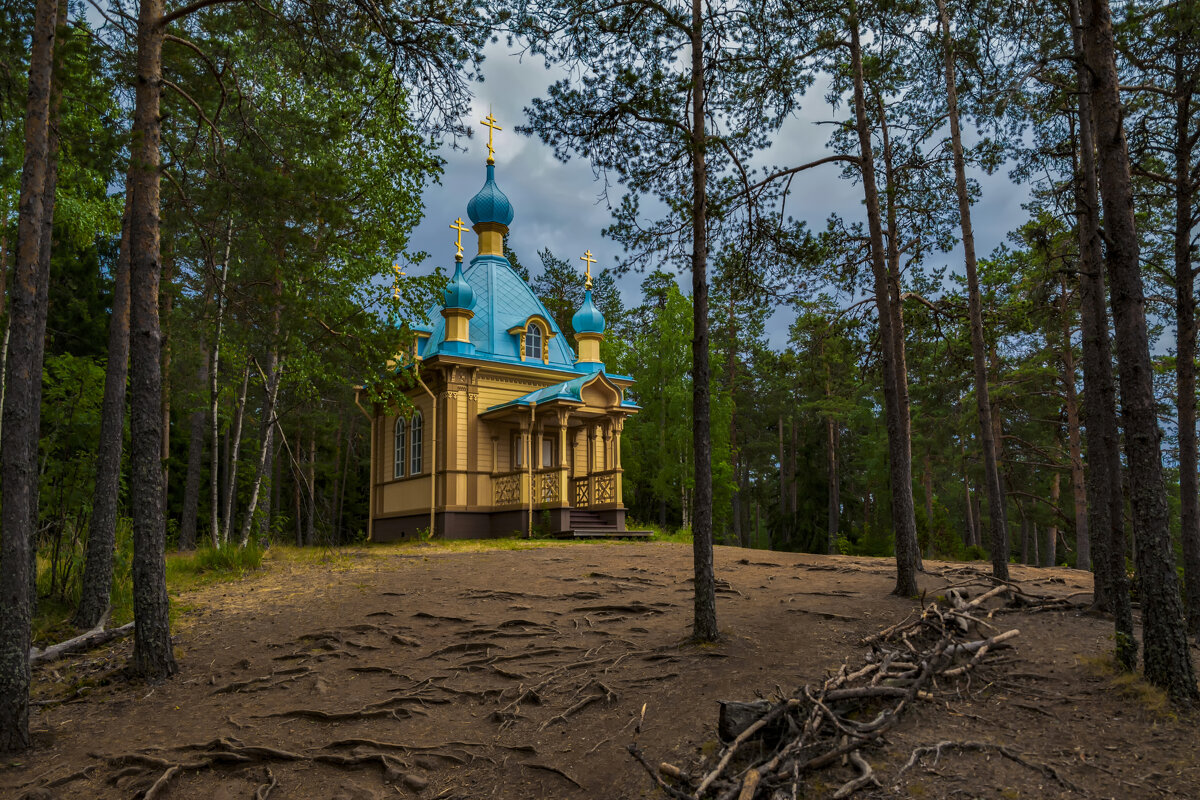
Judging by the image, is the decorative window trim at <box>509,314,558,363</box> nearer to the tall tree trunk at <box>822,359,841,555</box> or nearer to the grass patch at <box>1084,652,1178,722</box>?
the tall tree trunk at <box>822,359,841,555</box>

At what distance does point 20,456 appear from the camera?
6.06 metres

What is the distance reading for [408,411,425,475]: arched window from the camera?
2253cm

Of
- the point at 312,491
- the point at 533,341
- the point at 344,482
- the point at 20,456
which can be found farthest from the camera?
the point at 344,482

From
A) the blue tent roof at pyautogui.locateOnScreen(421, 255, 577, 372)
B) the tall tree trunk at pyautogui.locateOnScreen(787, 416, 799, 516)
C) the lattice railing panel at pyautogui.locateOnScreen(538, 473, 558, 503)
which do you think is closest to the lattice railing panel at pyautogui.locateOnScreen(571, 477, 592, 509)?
the lattice railing panel at pyautogui.locateOnScreen(538, 473, 558, 503)

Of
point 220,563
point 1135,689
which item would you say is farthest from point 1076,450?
point 220,563

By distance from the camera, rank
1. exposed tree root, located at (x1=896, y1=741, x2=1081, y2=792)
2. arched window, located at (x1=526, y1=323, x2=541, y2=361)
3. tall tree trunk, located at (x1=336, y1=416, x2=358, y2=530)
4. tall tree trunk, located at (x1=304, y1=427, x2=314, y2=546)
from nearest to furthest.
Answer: exposed tree root, located at (x1=896, y1=741, x2=1081, y2=792) < tall tree trunk, located at (x1=304, y1=427, x2=314, y2=546) < arched window, located at (x1=526, y1=323, x2=541, y2=361) < tall tree trunk, located at (x1=336, y1=416, x2=358, y2=530)

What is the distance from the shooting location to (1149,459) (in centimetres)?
575

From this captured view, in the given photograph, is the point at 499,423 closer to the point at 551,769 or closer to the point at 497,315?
the point at 497,315

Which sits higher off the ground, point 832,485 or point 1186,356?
point 1186,356

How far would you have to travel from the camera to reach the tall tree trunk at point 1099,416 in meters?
6.35

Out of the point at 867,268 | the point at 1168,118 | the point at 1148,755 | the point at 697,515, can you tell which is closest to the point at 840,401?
the point at 867,268

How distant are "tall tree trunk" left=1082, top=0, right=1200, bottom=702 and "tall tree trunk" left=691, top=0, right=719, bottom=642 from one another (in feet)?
11.2

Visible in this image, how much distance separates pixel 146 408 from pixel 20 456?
1.23m

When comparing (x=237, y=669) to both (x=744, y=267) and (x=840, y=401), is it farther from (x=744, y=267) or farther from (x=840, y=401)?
(x=840, y=401)
